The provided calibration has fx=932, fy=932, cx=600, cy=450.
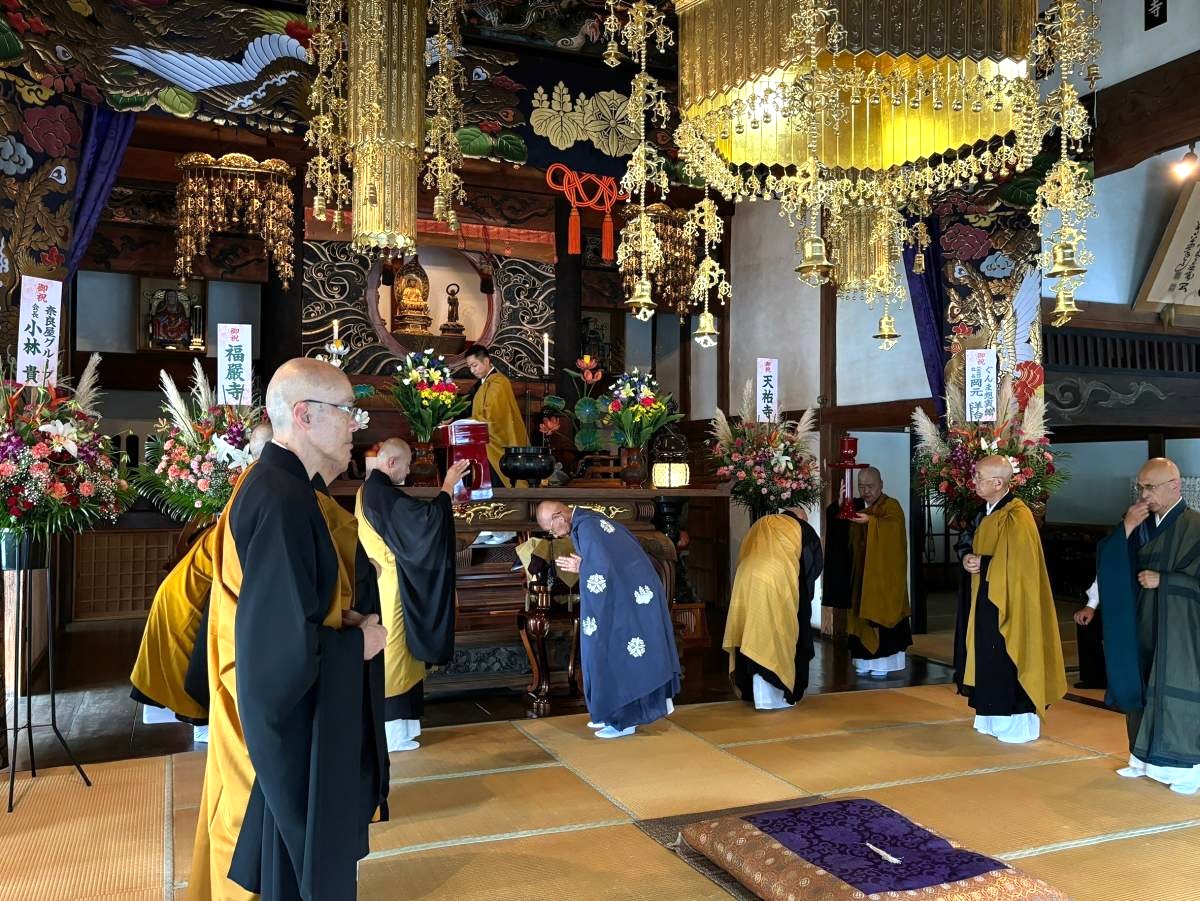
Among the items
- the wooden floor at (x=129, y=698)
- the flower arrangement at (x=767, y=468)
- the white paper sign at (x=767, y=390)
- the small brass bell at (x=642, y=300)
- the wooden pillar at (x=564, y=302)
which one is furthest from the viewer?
the wooden pillar at (x=564, y=302)

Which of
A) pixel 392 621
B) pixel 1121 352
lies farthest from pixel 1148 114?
pixel 392 621

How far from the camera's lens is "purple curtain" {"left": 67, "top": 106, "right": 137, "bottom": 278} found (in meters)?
4.75

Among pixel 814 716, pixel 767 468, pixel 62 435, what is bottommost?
pixel 814 716

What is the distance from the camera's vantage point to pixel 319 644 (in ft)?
6.69

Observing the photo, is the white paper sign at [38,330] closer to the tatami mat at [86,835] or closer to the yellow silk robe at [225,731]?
the tatami mat at [86,835]

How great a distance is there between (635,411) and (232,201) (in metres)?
4.42

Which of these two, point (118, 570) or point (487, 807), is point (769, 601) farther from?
point (118, 570)

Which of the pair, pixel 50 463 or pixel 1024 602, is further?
pixel 1024 602

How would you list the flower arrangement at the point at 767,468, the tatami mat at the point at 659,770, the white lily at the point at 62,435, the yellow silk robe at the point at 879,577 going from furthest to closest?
the yellow silk robe at the point at 879,577 < the flower arrangement at the point at 767,468 < the white lily at the point at 62,435 < the tatami mat at the point at 659,770

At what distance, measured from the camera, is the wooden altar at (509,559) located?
18.8ft

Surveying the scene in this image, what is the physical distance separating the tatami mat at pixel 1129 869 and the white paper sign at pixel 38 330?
15.1ft

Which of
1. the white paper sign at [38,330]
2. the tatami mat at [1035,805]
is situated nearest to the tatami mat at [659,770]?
the tatami mat at [1035,805]

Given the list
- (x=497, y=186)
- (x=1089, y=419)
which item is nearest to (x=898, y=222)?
(x=1089, y=419)

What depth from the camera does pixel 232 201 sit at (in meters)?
8.40
